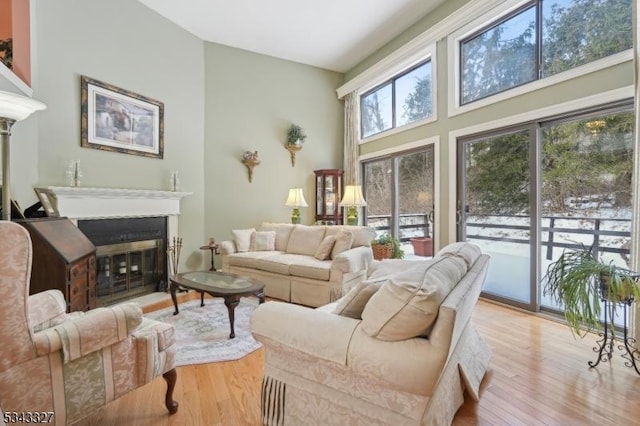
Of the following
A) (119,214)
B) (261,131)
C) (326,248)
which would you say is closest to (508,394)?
(326,248)

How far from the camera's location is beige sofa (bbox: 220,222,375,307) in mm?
3408

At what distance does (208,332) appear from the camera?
2.76 metres

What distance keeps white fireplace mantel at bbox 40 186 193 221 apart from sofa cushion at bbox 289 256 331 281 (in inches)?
75.4

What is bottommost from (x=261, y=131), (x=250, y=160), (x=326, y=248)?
(x=326, y=248)

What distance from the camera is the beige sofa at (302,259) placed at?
134 inches

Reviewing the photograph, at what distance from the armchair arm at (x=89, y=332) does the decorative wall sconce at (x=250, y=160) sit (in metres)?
3.85

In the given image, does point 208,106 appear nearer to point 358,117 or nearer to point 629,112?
point 358,117

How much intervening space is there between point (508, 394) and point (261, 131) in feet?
15.7

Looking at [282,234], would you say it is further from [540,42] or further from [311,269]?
[540,42]

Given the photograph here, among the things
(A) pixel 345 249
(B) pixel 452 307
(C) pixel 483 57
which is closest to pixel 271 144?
(A) pixel 345 249

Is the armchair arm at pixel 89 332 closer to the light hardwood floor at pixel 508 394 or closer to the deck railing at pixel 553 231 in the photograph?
A: the light hardwood floor at pixel 508 394

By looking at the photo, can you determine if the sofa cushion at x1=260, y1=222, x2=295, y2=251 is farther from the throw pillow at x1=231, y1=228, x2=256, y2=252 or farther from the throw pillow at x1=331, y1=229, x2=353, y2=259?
the throw pillow at x1=331, y1=229, x2=353, y2=259

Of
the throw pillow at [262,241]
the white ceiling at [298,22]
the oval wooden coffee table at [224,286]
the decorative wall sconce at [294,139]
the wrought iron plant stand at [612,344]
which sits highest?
the white ceiling at [298,22]

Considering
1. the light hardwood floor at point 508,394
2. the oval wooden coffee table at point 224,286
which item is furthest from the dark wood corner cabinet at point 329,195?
the light hardwood floor at point 508,394
